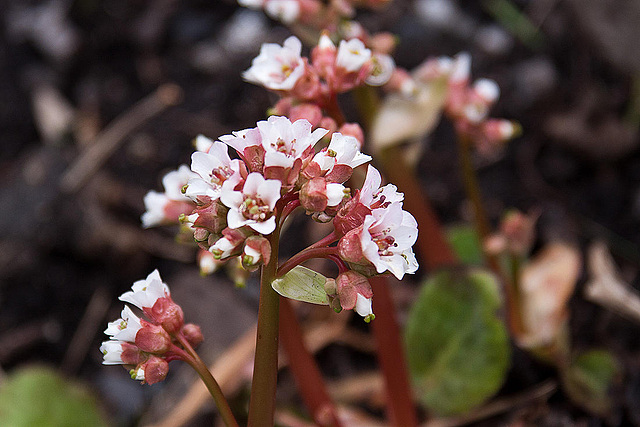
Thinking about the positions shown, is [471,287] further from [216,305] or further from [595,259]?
[216,305]

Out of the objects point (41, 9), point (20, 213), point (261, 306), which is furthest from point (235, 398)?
point (41, 9)

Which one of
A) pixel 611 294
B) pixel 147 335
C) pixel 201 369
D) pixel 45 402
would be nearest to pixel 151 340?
pixel 147 335

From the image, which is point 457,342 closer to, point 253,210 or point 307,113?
point 307,113

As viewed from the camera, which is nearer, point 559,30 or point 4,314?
point 4,314

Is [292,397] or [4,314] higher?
[292,397]

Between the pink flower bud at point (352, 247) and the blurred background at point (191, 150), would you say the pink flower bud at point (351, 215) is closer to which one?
the pink flower bud at point (352, 247)
